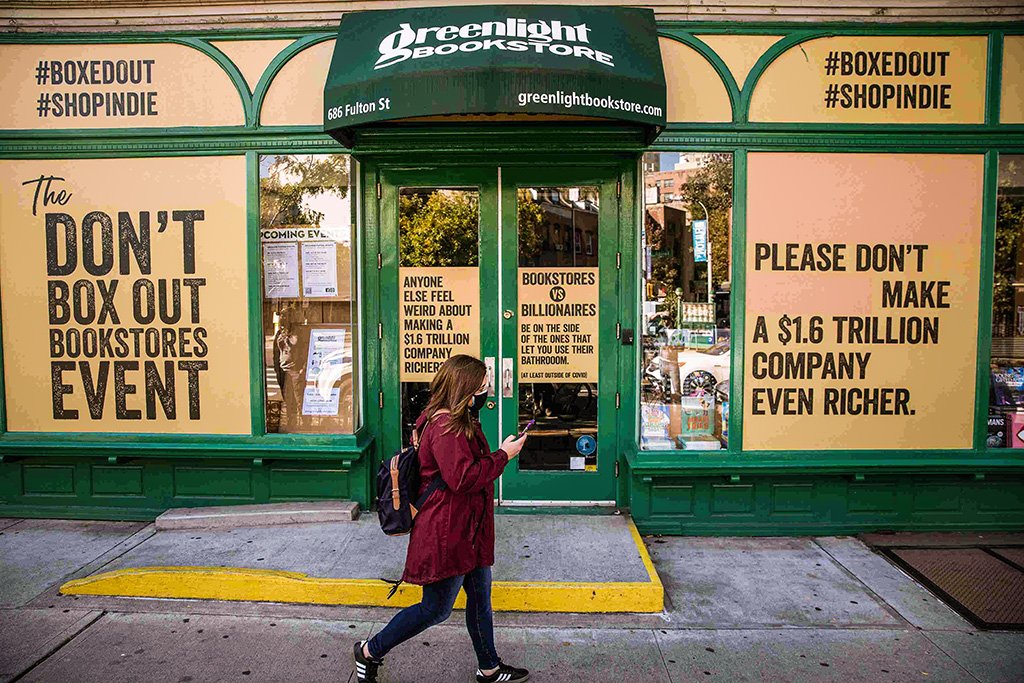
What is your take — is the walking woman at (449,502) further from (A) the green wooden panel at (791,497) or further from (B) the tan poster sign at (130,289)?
Answer: (A) the green wooden panel at (791,497)

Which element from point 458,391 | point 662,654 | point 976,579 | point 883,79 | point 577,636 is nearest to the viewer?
point 458,391

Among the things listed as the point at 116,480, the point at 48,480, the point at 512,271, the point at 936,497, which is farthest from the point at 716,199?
the point at 48,480

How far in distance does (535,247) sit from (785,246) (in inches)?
82.1

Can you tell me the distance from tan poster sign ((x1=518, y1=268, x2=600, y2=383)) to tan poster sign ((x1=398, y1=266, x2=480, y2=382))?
0.44 metres

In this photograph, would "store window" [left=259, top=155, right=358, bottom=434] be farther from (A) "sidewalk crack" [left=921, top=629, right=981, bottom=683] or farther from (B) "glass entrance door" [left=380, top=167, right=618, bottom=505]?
(A) "sidewalk crack" [left=921, top=629, right=981, bottom=683]

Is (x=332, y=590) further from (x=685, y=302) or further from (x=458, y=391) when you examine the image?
(x=685, y=302)

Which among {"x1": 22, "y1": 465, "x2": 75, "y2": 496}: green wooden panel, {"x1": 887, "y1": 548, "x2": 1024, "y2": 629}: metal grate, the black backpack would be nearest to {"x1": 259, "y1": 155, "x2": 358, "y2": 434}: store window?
{"x1": 22, "y1": 465, "x2": 75, "y2": 496}: green wooden panel

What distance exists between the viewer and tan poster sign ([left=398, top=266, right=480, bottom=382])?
5777 millimetres

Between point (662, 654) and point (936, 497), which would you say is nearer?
point (662, 654)

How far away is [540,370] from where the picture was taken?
5.77m

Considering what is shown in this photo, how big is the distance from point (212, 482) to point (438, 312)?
2.46 meters

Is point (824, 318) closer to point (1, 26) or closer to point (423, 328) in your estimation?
point (423, 328)

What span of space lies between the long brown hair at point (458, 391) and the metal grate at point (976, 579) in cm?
365

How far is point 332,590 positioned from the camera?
4457 millimetres
